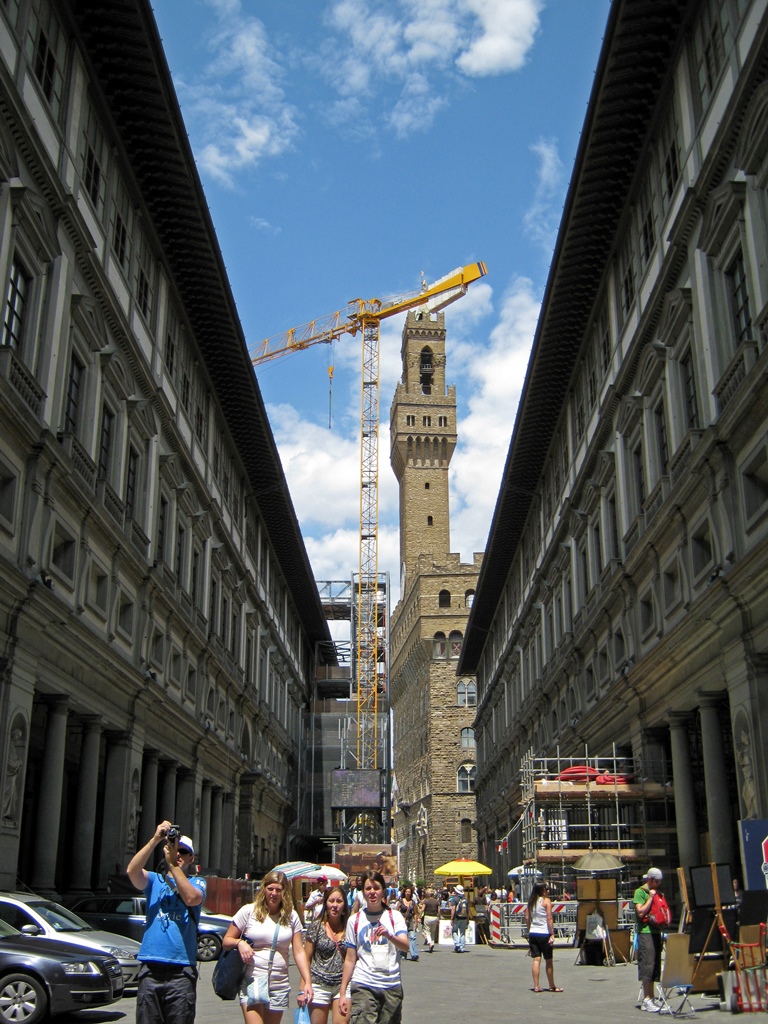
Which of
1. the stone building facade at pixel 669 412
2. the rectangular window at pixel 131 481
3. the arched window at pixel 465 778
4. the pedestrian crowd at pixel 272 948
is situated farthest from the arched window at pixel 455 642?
the pedestrian crowd at pixel 272 948

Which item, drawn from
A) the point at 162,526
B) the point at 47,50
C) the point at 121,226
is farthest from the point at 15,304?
the point at 162,526

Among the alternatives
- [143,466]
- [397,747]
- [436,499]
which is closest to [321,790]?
[397,747]

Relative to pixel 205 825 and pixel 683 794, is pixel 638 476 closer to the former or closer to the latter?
pixel 683 794

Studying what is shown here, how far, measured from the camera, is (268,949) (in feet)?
31.1

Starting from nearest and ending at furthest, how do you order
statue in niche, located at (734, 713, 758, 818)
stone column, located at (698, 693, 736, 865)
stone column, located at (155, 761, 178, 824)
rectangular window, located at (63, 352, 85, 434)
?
1. statue in niche, located at (734, 713, 758, 818)
2. stone column, located at (698, 693, 736, 865)
3. rectangular window, located at (63, 352, 85, 434)
4. stone column, located at (155, 761, 178, 824)

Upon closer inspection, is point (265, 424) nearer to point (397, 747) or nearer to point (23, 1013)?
point (23, 1013)

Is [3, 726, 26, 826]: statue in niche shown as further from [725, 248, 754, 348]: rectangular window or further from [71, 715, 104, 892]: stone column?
[725, 248, 754, 348]: rectangular window

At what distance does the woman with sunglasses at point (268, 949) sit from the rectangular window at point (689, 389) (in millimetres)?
18441

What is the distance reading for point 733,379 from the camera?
2259cm

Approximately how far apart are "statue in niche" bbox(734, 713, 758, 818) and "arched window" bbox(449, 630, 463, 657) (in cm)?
7047

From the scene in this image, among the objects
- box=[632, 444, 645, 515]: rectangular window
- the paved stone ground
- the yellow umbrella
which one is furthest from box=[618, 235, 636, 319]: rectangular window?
the yellow umbrella

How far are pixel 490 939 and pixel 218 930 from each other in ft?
43.0

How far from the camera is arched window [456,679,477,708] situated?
91250mm

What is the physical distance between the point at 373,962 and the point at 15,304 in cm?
1668
